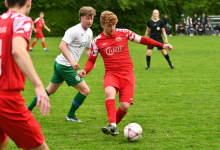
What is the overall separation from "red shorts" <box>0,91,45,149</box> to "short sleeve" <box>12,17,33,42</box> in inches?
19.1

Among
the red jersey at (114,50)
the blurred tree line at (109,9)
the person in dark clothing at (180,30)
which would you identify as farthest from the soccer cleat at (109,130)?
the person in dark clothing at (180,30)

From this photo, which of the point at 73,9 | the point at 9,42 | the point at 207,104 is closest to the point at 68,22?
the point at 73,9

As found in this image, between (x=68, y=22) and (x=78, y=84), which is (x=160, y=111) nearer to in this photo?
(x=78, y=84)

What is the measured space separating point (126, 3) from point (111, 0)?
210 centimetres

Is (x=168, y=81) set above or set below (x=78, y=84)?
below

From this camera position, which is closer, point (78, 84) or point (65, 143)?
point (65, 143)

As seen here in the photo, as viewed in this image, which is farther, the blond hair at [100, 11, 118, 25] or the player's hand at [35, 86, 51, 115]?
the blond hair at [100, 11, 118, 25]

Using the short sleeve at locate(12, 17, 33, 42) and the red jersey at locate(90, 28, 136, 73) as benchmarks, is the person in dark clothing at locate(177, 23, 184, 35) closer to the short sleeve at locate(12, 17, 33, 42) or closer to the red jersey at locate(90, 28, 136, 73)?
the red jersey at locate(90, 28, 136, 73)

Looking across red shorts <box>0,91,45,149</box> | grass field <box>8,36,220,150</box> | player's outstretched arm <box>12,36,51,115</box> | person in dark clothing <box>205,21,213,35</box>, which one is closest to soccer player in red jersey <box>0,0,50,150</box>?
red shorts <box>0,91,45,149</box>

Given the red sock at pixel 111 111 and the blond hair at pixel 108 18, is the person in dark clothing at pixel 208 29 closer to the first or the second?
the blond hair at pixel 108 18

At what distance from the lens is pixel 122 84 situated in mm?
4906

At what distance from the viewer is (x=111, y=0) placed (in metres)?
36.7

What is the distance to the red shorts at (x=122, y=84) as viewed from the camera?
4.82m

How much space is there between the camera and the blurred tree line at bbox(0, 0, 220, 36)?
117ft
